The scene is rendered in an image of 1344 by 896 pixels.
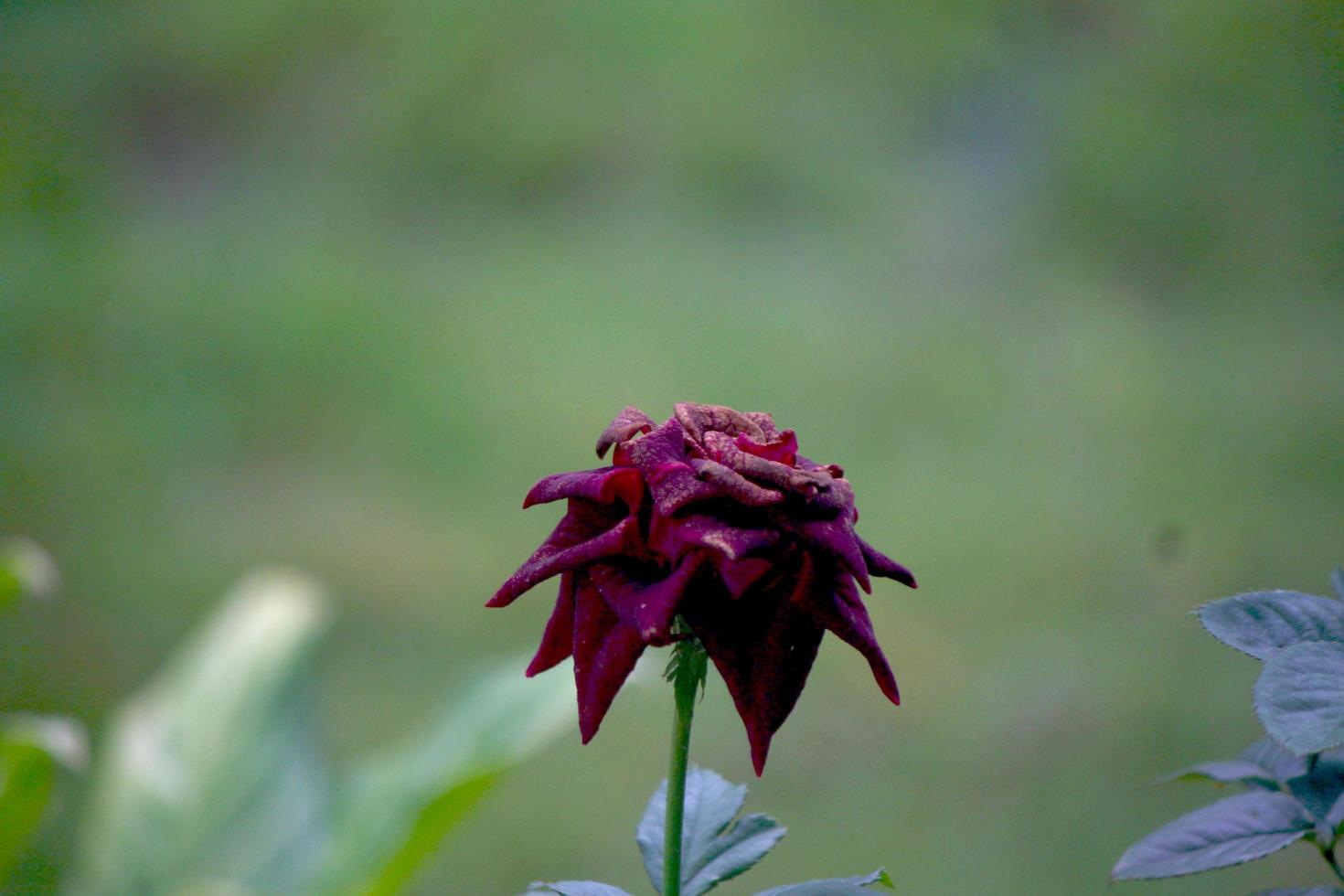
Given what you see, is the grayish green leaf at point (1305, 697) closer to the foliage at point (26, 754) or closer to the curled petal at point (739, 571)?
the curled petal at point (739, 571)

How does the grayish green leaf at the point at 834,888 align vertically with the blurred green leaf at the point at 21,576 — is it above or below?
below

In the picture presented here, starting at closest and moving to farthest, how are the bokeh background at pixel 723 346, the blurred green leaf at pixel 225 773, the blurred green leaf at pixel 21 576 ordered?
the blurred green leaf at pixel 21 576, the blurred green leaf at pixel 225 773, the bokeh background at pixel 723 346

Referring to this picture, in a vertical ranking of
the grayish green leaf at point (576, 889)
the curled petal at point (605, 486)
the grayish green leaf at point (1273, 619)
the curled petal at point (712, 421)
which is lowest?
the grayish green leaf at point (576, 889)

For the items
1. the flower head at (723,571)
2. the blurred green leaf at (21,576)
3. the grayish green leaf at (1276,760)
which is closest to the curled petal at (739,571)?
the flower head at (723,571)

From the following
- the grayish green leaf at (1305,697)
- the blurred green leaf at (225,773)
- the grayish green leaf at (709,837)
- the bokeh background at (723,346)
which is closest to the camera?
the grayish green leaf at (1305,697)

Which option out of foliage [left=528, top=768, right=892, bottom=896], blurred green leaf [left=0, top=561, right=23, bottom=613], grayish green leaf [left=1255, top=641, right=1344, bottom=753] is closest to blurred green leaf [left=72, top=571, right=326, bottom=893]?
blurred green leaf [left=0, top=561, right=23, bottom=613]

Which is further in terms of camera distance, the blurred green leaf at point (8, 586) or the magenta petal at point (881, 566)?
the blurred green leaf at point (8, 586)

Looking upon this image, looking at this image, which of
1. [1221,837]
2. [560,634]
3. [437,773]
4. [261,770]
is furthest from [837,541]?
[261,770]

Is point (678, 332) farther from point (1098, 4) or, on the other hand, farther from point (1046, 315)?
point (1098, 4)

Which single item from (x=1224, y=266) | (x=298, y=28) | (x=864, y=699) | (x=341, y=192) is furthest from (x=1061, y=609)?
(x=298, y=28)
